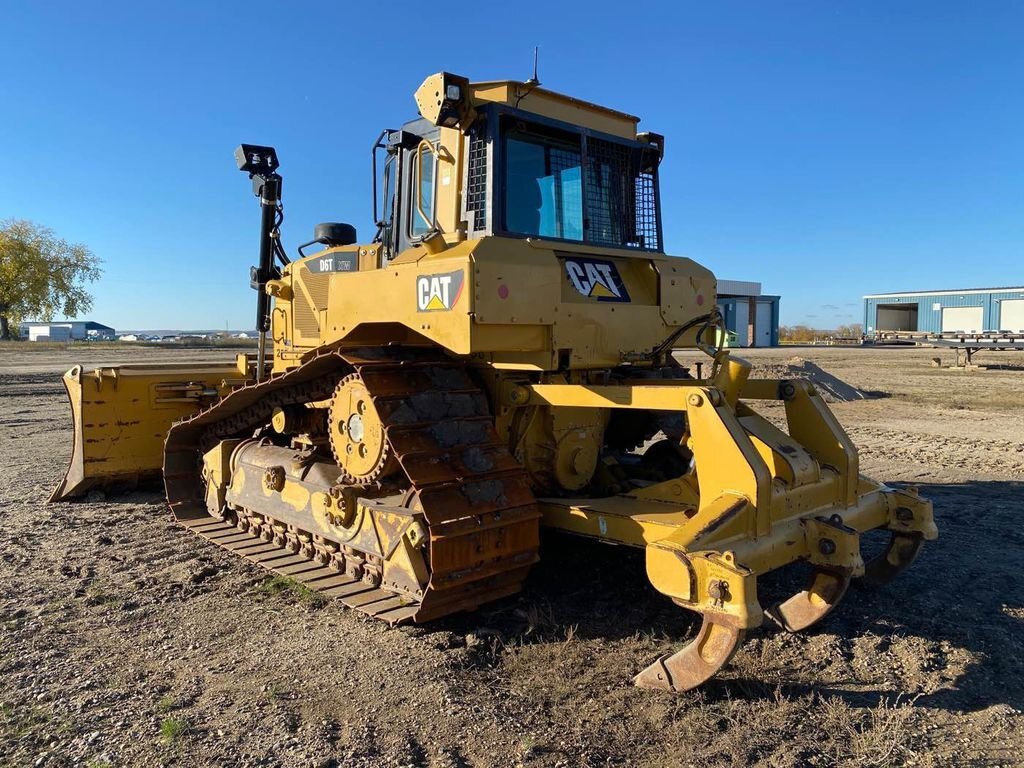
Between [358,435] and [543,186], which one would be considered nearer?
[358,435]

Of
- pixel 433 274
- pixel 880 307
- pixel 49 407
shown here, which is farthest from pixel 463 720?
pixel 880 307

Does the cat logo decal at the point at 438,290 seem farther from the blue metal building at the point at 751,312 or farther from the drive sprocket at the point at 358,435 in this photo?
the blue metal building at the point at 751,312

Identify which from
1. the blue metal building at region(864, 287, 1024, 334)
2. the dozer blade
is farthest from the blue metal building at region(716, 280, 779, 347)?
the dozer blade

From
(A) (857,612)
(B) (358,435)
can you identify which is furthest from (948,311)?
(B) (358,435)

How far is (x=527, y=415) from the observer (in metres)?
5.02

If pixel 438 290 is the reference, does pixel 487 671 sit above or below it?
below

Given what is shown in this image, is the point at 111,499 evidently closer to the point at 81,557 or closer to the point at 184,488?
the point at 184,488

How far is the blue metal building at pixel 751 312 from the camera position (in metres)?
54.2

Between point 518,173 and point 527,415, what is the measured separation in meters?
1.57

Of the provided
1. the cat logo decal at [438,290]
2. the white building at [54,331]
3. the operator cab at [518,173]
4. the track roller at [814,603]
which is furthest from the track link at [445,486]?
the white building at [54,331]

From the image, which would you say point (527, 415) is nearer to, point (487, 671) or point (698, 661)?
point (487, 671)

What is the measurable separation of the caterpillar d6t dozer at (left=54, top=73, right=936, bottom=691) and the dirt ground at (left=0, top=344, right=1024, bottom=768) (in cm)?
25

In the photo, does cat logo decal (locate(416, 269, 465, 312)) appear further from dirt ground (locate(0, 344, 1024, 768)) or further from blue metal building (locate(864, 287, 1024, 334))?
blue metal building (locate(864, 287, 1024, 334))

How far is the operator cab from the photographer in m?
4.85
